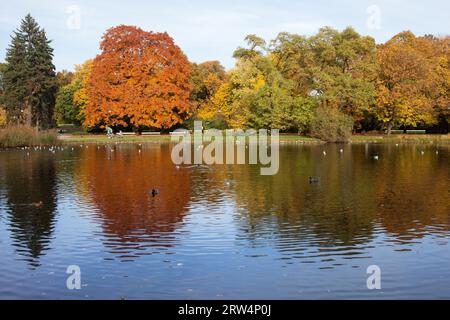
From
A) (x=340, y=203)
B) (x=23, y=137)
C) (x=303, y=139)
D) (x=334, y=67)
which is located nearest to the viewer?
(x=340, y=203)

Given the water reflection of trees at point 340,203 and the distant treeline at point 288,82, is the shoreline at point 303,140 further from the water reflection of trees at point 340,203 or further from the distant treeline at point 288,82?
the water reflection of trees at point 340,203

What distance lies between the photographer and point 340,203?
23.1 m

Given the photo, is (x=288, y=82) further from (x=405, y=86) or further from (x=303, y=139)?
(x=405, y=86)

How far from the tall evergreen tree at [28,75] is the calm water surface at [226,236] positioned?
183 feet

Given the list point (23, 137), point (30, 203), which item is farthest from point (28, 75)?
point (30, 203)

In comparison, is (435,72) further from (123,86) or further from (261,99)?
(123,86)

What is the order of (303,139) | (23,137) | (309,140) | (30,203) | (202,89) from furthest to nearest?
(202,89) → (303,139) → (309,140) → (23,137) → (30,203)

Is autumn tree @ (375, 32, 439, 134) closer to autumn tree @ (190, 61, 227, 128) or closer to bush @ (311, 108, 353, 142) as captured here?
bush @ (311, 108, 353, 142)

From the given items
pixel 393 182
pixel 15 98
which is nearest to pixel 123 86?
pixel 15 98

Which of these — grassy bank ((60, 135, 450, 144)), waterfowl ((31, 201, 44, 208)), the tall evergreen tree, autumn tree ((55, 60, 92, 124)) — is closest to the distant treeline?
grassy bank ((60, 135, 450, 144))

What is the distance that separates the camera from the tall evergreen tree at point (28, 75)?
84.2 meters

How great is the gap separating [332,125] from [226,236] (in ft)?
181

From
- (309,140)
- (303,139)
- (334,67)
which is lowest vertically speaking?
(309,140)

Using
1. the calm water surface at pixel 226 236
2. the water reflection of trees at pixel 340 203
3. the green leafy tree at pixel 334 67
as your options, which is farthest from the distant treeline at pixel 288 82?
the calm water surface at pixel 226 236
